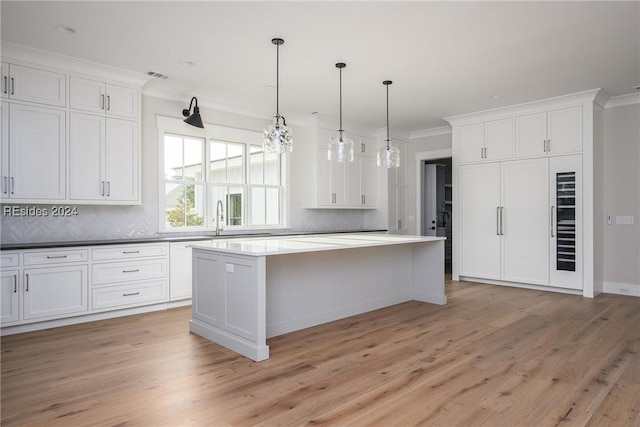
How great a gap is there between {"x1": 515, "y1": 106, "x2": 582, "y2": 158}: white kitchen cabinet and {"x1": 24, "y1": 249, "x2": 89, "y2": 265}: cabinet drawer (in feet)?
18.6

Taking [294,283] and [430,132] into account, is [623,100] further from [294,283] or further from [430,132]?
[294,283]

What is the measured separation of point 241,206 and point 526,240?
4.10m

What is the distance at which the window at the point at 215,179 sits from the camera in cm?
529

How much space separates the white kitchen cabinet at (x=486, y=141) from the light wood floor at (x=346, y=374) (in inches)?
105

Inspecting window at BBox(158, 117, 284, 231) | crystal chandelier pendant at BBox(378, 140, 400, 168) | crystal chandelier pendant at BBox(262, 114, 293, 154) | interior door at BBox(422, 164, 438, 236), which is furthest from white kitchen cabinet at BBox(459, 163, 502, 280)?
crystal chandelier pendant at BBox(262, 114, 293, 154)

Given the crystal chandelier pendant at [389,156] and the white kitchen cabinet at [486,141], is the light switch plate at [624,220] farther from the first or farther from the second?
the crystal chandelier pendant at [389,156]

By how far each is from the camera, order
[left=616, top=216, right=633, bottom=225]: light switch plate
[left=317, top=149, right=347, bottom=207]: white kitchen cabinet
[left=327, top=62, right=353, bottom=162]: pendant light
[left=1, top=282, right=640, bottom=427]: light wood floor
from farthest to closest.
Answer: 1. [left=317, top=149, right=347, bottom=207]: white kitchen cabinet
2. [left=616, top=216, right=633, bottom=225]: light switch plate
3. [left=327, top=62, right=353, bottom=162]: pendant light
4. [left=1, top=282, right=640, bottom=427]: light wood floor

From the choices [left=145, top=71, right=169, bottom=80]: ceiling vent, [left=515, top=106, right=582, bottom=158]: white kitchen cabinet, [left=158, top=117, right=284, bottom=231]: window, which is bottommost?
[left=158, top=117, right=284, bottom=231]: window

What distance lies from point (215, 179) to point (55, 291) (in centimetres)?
241

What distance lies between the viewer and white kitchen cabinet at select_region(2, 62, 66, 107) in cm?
383

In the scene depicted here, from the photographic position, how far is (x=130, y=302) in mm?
4453

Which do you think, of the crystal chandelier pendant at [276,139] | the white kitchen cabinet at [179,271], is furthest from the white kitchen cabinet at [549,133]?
the white kitchen cabinet at [179,271]

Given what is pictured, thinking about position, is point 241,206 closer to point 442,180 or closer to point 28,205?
point 28,205

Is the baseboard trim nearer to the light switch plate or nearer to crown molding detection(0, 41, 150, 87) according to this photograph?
the light switch plate
